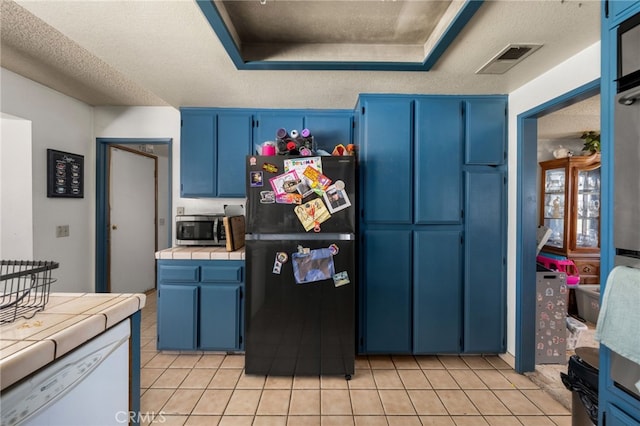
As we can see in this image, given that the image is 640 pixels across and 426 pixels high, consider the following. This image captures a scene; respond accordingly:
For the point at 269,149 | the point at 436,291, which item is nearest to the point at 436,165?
the point at 436,291

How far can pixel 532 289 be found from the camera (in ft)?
7.37

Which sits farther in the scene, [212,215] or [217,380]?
[212,215]

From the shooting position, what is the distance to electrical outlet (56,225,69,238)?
2.74 meters

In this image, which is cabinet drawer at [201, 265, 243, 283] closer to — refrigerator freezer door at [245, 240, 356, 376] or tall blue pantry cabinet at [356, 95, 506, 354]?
refrigerator freezer door at [245, 240, 356, 376]

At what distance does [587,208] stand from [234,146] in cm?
421

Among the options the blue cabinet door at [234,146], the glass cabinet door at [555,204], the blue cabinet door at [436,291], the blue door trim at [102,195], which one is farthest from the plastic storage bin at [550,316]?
the blue door trim at [102,195]

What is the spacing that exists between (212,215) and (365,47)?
2.02 meters

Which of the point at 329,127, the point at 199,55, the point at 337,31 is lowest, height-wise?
the point at 329,127

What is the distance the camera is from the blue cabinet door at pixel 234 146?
2744mm

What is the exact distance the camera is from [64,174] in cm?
277

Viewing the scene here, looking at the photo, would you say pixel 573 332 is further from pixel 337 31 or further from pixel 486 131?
pixel 337 31

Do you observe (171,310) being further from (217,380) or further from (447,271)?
(447,271)

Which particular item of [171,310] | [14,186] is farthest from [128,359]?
[14,186]

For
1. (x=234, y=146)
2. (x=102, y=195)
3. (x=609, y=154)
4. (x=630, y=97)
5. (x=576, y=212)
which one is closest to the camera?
(x=630, y=97)
